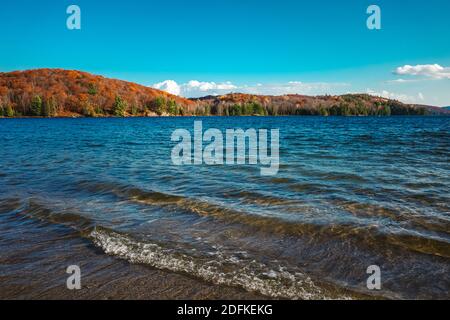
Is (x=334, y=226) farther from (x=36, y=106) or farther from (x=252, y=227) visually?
(x=36, y=106)

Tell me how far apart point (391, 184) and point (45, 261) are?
1230 cm

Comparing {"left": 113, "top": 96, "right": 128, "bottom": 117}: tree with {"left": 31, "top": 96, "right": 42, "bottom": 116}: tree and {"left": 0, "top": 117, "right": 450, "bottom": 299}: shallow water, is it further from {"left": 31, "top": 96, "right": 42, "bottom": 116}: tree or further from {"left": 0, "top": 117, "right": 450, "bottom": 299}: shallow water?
{"left": 0, "top": 117, "right": 450, "bottom": 299}: shallow water

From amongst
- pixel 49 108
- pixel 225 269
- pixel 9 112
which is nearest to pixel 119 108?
pixel 49 108

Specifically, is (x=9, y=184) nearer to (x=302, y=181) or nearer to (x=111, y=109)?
(x=302, y=181)

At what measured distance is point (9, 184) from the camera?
1388 cm

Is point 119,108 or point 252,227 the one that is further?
point 119,108

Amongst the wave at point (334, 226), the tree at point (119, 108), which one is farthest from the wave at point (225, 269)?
the tree at point (119, 108)

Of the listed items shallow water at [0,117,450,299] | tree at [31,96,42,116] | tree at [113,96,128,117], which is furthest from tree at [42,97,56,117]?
shallow water at [0,117,450,299]

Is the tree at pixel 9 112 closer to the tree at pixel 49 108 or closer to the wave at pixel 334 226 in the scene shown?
the tree at pixel 49 108

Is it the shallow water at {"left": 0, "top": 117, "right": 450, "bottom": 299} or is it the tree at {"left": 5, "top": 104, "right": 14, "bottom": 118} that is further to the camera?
the tree at {"left": 5, "top": 104, "right": 14, "bottom": 118}

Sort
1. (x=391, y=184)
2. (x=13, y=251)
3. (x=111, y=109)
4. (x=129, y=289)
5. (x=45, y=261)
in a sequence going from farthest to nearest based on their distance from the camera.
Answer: (x=111, y=109), (x=391, y=184), (x=13, y=251), (x=45, y=261), (x=129, y=289)

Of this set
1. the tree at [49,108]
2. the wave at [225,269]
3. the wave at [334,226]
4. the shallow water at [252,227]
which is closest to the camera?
the wave at [225,269]

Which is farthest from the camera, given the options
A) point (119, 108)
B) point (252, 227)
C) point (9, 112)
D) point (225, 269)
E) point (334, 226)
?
point (119, 108)

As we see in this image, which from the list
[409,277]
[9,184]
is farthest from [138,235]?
[9,184]
